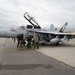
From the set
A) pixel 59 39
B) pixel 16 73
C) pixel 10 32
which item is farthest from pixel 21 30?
pixel 16 73

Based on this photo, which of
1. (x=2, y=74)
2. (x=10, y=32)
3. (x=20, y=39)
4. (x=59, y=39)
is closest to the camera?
(x=2, y=74)

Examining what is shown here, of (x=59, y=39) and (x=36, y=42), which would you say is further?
(x=59, y=39)

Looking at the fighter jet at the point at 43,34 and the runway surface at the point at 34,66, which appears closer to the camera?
the runway surface at the point at 34,66

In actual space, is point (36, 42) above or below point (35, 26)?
below

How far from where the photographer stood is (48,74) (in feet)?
19.0

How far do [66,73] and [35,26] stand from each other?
14.3m

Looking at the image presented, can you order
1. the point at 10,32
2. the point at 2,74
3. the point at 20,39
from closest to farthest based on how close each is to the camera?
the point at 2,74, the point at 20,39, the point at 10,32

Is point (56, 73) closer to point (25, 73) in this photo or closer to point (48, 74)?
point (48, 74)

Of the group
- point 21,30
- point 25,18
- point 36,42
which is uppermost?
point 25,18

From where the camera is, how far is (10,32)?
57.3 ft

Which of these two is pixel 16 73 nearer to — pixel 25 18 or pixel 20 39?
pixel 20 39

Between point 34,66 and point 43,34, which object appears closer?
point 34,66

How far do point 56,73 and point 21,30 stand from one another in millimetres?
12826

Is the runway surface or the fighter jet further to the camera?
the fighter jet
